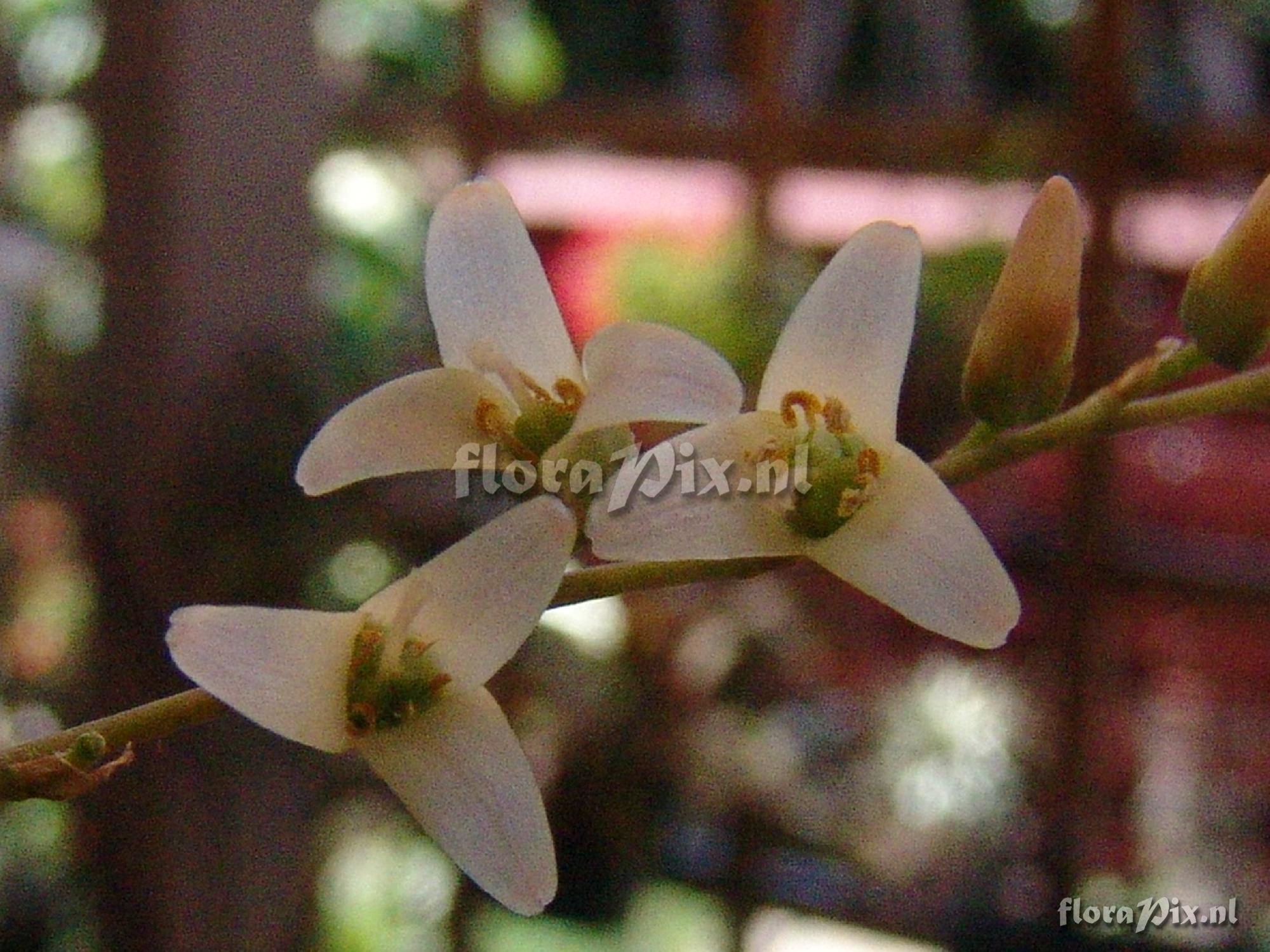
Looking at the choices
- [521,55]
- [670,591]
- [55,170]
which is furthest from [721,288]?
[55,170]

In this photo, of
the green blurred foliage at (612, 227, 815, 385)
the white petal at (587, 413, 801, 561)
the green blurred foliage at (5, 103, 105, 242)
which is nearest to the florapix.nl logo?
the white petal at (587, 413, 801, 561)

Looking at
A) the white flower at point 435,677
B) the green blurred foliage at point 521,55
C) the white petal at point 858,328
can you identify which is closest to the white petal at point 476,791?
the white flower at point 435,677

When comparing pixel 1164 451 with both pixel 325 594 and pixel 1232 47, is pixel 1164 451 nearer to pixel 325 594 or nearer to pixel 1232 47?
pixel 1232 47

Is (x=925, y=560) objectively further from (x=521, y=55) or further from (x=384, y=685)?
(x=521, y=55)

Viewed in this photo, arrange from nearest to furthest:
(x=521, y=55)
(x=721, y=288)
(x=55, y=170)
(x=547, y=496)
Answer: (x=547, y=496), (x=721, y=288), (x=55, y=170), (x=521, y=55)

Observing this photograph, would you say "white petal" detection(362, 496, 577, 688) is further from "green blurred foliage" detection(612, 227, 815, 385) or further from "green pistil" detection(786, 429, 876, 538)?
"green blurred foliage" detection(612, 227, 815, 385)
